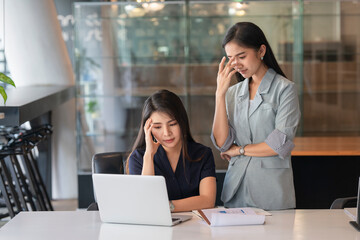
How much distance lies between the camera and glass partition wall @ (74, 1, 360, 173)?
5582mm

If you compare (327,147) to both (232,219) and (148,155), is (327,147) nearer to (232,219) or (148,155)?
(148,155)

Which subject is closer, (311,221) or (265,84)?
(311,221)

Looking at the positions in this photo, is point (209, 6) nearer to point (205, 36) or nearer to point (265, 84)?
point (205, 36)

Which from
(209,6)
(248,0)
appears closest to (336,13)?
(248,0)

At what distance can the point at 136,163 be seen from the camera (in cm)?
281

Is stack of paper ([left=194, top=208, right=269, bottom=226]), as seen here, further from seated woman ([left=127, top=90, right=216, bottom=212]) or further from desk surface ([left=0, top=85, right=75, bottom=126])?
desk surface ([left=0, top=85, right=75, bottom=126])

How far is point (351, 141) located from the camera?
4.77 m

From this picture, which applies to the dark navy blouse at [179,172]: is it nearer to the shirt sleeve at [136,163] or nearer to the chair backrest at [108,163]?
the shirt sleeve at [136,163]

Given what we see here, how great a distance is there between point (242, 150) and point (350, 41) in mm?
3215

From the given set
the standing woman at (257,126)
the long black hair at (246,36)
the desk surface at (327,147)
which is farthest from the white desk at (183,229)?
the desk surface at (327,147)

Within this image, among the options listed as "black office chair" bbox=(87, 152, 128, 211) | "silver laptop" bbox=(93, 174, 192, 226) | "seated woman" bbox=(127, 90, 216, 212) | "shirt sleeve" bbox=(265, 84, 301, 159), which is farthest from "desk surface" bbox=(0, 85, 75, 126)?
"shirt sleeve" bbox=(265, 84, 301, 159)

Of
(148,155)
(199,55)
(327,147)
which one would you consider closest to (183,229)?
(148,155)

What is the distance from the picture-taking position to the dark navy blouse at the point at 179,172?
279 cm

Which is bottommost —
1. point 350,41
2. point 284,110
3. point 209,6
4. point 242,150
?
point 242,150
